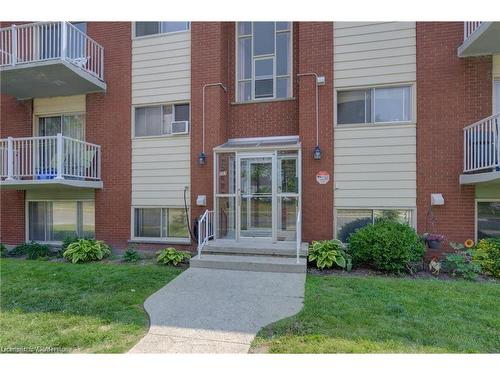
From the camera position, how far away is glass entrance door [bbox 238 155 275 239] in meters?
7.53

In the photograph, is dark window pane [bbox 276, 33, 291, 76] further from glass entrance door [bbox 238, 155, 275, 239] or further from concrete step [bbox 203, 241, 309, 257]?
concrete step [bbox 203, 241, 309, 257]

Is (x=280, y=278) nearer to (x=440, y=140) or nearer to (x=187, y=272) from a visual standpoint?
(x=187, y=272)

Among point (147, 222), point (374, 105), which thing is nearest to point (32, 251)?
point (147, 222)

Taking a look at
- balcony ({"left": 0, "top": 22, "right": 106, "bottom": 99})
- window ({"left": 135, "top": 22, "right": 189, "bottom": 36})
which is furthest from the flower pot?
balcony ({"left": 0, "top": 22, "right": 106, "bottom": 99})

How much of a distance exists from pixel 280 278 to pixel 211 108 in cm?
489

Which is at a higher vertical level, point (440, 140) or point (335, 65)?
point (335, 65)

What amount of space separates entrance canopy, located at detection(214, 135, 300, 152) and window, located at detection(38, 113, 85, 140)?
4.71 m

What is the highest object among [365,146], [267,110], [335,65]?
[335,65]

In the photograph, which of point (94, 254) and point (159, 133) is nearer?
point (94, 254)

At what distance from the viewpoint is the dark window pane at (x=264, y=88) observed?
8.30 metres

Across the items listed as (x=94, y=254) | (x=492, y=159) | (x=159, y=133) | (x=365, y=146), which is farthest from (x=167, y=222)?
(x=492, y=159)

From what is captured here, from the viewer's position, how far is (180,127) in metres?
8.30

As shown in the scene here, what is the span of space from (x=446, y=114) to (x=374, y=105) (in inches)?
62.2

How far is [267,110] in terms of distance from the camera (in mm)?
8234
